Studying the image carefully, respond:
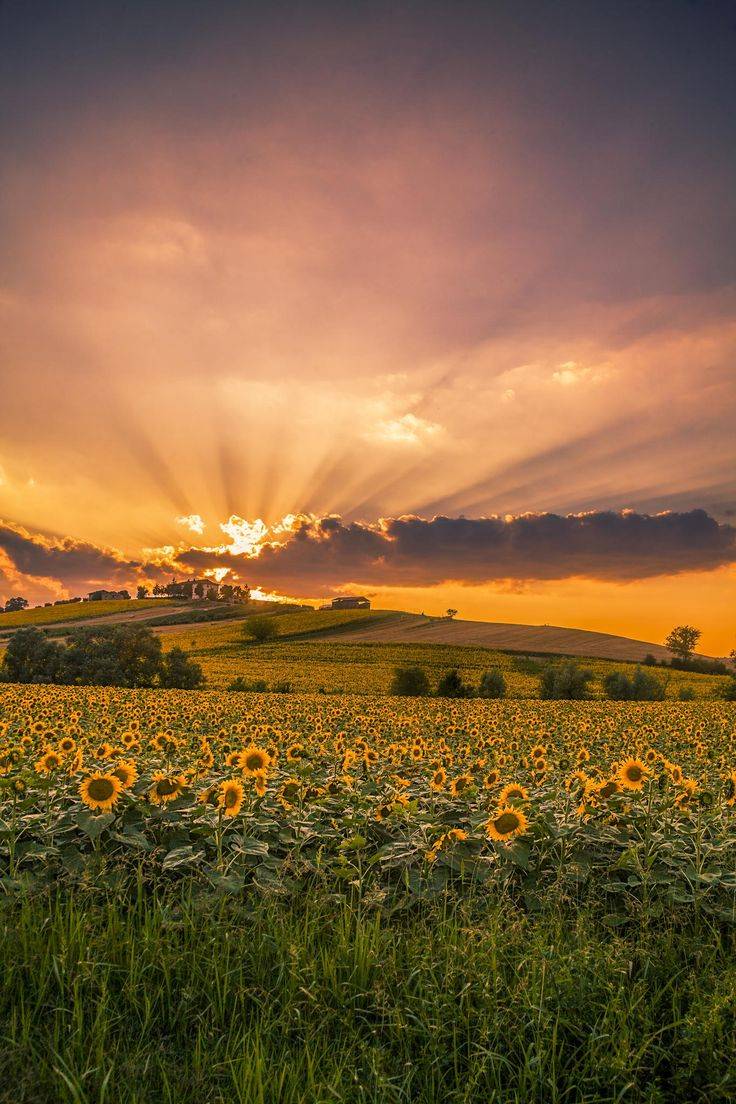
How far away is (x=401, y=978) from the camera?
4555mm

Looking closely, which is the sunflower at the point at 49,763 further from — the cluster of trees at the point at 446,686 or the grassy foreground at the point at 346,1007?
the cluster of trees at the point at 446,686

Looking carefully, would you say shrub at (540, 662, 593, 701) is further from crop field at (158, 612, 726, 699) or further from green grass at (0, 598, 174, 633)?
green grass at (0, 598, 174, 633)

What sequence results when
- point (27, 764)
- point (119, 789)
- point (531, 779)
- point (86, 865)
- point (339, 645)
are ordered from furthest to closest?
1. point (339, 645)
2. point (531, 779)
3. point (27, 764)
4. point (119, 789)
5. point (86, 865)

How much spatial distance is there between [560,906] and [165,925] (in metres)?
3.14

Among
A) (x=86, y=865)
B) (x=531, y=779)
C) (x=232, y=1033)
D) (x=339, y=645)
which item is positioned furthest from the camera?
(x=339, y=645)

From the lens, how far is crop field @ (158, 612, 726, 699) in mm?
63594

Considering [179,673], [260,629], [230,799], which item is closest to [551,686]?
[179,673]

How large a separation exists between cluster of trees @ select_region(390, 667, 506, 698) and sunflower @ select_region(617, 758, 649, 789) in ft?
159

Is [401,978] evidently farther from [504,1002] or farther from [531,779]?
[531,779]

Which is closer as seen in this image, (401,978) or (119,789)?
(401,978)

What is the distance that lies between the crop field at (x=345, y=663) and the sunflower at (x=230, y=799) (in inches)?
1880

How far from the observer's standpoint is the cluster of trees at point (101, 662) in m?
55.8

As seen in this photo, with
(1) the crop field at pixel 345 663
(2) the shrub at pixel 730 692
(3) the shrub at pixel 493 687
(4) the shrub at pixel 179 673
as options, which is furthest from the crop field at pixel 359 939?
(2) the shrub at pixel 730 692

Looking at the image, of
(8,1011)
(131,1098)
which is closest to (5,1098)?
(131,1098)
